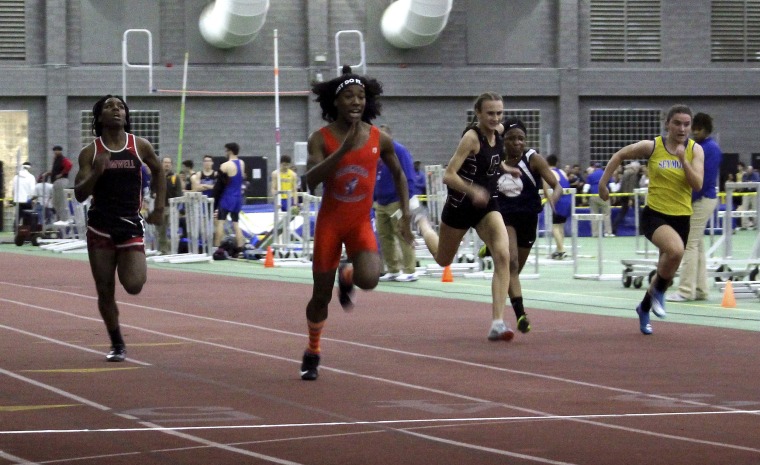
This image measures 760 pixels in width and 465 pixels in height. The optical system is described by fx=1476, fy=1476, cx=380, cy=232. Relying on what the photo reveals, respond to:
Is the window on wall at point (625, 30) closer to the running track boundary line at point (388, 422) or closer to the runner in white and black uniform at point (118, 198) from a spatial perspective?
the runner in white and black uniform at point (118, 198)

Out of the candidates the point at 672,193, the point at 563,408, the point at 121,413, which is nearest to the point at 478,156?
the point at 672,193

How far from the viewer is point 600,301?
683 inches

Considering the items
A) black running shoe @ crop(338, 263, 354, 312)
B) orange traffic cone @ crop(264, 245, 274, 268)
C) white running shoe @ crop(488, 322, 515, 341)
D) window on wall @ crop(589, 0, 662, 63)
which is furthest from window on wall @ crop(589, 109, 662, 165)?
black running shoe @ crop(338, 263, 354, 312)

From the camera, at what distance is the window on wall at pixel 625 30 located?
45906 mm

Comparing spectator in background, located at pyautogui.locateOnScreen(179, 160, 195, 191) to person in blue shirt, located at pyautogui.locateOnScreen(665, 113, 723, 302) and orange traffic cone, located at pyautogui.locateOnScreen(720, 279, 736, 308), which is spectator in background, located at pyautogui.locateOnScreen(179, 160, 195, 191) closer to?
person in blue shirt, located at pyautogui.locateOnScreen(665, 113, 723, 302)

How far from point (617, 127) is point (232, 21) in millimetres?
13202

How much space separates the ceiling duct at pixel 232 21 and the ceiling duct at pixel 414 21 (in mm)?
3805

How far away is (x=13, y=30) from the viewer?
140 ft

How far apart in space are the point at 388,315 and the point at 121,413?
23.7 ft

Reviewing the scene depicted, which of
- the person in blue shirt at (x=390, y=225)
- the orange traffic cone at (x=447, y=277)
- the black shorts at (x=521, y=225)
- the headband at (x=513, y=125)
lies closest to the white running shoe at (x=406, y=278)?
the person in blue shirt at (x=390, y=225)

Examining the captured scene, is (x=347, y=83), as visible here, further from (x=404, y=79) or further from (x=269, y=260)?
(x=404, y=79)

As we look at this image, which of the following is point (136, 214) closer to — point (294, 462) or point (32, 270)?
point (294, 462)

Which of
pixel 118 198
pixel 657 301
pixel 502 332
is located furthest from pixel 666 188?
pixel 118 198

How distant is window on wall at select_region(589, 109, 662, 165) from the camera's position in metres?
46.2
